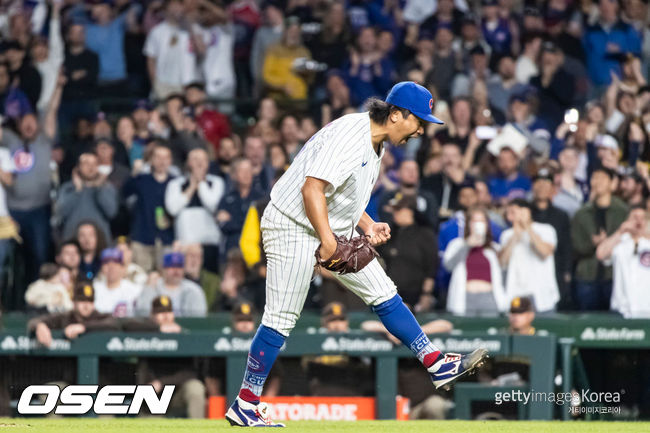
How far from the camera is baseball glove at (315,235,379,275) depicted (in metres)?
6.73

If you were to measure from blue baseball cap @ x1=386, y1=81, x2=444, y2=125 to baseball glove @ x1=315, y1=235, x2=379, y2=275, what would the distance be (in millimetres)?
762

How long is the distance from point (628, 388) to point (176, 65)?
700cm

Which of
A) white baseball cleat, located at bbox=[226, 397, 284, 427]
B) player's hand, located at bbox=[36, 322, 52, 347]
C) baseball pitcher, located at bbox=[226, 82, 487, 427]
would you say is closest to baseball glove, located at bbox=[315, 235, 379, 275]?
baseball pitcher, located at bbox=[226, 82, 487, 427]

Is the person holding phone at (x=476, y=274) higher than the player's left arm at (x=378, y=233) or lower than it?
lower

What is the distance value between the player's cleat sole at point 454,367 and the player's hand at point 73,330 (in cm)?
373

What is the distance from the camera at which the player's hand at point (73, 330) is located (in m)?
9.83

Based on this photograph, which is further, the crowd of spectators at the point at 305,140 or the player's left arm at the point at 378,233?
the crowd of spectators at the point at 305,140

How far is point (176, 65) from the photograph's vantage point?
48.2ft

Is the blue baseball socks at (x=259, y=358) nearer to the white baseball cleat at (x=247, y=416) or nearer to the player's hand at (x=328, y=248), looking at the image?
the white baseball cleat at (x=247, y=416)

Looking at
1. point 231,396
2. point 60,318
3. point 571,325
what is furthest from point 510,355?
point 60,318

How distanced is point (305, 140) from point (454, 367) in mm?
6581

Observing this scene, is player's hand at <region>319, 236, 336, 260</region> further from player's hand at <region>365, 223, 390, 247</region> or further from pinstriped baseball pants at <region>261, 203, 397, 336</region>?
player's hand at <region>365, 223, 390, 247</region>

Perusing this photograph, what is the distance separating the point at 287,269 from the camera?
6.91m

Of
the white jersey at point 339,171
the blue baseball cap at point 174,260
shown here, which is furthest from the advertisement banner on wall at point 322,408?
the white jersey at point 339,171
